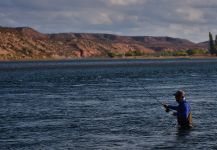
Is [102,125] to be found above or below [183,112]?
below

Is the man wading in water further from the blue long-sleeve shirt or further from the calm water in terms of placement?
the calm water

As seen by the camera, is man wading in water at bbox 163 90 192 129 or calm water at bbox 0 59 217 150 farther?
man wading in water at bbox 163 90 192 129

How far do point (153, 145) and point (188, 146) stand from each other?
1.61m

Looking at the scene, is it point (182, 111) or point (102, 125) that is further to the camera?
point (102, 125)

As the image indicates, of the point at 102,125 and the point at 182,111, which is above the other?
the point at 182,111

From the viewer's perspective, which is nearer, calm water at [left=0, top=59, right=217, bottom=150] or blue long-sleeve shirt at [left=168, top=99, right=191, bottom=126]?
calm water at [left=0, top=59, right=217, bottom=150]

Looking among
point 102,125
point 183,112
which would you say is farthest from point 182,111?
point 102,125

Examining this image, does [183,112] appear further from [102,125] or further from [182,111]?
[102,125]

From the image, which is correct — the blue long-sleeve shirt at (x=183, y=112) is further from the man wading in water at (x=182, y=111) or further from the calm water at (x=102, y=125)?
the calm water at (x=102, y=125)

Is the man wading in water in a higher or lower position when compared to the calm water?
higher

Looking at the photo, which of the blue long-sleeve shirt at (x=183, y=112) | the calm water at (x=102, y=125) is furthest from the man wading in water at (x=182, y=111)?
the calm water at (x=102, y=125)

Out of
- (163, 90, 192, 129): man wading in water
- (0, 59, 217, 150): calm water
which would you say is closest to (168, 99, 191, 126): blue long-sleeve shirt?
(163, 90, 192, 129): man wading in water

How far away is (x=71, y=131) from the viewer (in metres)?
31.0

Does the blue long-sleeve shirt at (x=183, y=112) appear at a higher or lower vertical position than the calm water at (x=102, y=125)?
higher
